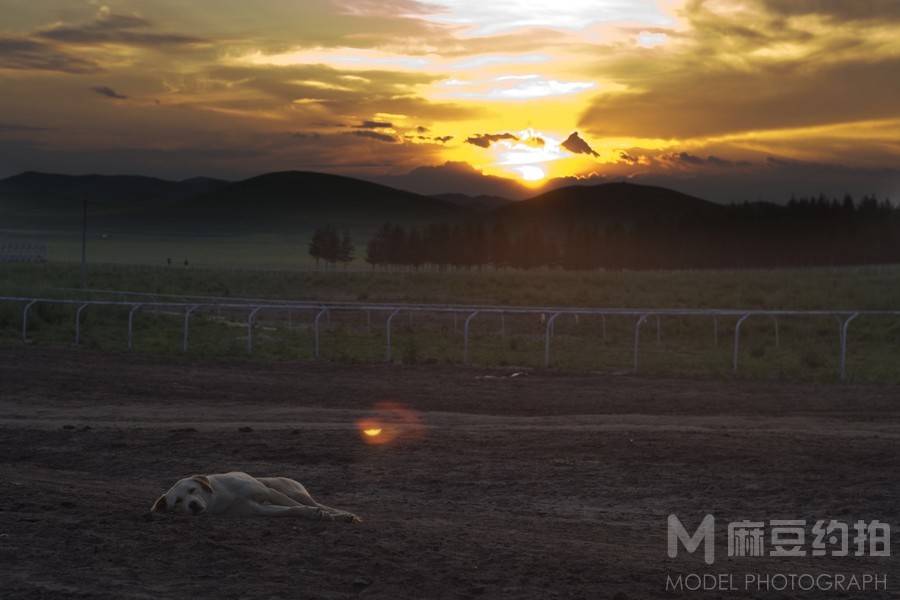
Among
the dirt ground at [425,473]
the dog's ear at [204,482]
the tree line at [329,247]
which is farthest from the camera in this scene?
the tree line at [329,247]

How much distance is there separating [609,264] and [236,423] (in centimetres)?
14315

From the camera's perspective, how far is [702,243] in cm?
15312

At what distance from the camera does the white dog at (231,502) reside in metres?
9.26

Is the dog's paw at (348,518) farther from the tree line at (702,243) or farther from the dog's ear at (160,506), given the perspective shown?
the tree line at (702,243)

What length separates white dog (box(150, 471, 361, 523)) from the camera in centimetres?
926

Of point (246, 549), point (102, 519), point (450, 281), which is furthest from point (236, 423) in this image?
point (450, 281)

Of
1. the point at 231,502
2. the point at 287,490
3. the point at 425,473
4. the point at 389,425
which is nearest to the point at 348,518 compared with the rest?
the point at 287,490

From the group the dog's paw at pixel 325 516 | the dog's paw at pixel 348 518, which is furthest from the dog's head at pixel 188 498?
the dog's paw at pixel 348 518

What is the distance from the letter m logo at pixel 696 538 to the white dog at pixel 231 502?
275 centimetres

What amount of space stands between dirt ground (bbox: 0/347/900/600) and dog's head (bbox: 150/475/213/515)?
0.24 meters

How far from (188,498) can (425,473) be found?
4.09 meters

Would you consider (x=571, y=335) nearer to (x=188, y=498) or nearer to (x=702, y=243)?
(x=188, y=498)

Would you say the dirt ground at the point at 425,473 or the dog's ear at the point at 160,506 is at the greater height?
the dog's ear at the point at 160,506

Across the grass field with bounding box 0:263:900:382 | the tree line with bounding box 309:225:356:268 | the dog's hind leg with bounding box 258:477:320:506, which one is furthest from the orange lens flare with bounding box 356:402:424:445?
the tree line with bounding box 309:225:356:268
